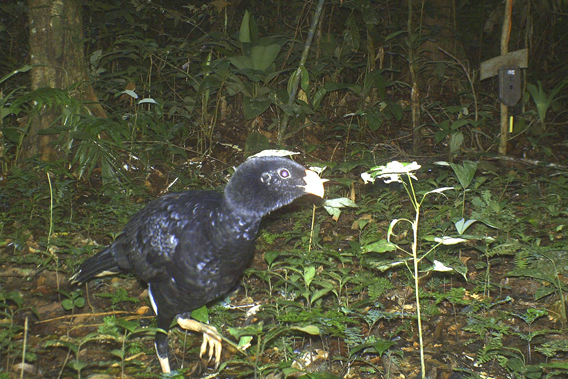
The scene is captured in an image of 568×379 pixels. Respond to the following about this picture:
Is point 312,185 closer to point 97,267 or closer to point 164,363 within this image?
point 164,363

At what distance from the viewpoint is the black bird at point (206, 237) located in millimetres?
2924

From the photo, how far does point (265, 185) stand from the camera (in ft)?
9.63

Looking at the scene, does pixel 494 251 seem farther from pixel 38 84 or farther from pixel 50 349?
pixel 38 84

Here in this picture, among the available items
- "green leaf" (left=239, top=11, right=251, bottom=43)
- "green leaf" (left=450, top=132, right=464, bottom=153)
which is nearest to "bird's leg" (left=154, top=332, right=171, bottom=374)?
"green leaf" (left=450, top=132, right=464, bottom=153)

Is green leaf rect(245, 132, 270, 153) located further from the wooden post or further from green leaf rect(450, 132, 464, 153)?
the wooden post

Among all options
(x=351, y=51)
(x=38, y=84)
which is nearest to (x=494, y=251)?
(x=351, y=51)

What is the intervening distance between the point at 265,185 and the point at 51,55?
398 centimetres

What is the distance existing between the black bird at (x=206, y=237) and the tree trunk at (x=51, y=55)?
120 inches

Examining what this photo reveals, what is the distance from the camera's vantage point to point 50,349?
125 inches

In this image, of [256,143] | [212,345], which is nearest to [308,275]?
[212,345]

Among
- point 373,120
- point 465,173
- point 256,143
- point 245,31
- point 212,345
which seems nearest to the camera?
point 212,345

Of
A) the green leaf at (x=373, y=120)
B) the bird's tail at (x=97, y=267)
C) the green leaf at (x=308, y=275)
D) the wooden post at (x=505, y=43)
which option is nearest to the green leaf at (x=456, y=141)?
the wooden post at (x=505, y=43)

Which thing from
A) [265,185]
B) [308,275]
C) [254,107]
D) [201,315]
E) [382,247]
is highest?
[265,185]

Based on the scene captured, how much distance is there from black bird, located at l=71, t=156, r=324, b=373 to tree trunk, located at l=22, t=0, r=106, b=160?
9.98 ft
